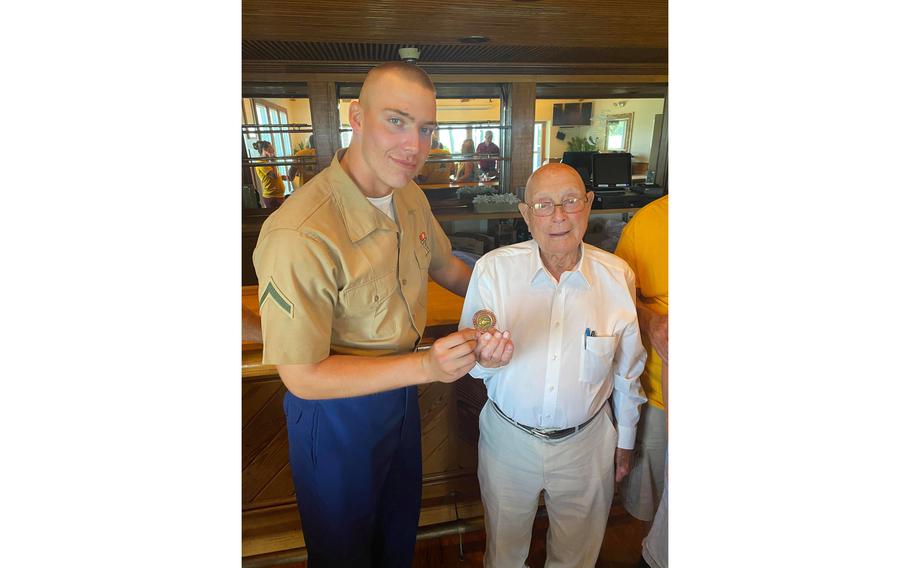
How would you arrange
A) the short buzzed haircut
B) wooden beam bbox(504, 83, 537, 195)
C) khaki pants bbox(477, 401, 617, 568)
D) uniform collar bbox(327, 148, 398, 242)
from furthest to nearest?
khaki pants bbox(477, 401, 617, 568)
wooden beam bbox(504, 83, 537, 195)
uniform collar bbox(327, 148, 398, 242)
the short buzzed haircut

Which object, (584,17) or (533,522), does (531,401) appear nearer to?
(533,522)

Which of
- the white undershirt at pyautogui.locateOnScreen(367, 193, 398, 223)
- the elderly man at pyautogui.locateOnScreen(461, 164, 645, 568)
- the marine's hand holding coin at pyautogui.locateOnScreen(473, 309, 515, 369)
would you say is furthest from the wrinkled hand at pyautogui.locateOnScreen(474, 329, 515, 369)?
the white undershirt at pyautogui.locateOnScreen(367, 193, 398, 223)

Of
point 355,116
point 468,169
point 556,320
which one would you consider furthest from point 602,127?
point 355,116

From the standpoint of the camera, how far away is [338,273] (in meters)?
0.71

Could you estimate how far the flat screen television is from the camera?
2.86 ft

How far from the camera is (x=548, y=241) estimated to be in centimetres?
80

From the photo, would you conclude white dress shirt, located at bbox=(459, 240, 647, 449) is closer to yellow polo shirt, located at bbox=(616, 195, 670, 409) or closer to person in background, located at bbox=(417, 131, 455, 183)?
yellow polo shirt, located at bbox=(616, 195, 670, 409)

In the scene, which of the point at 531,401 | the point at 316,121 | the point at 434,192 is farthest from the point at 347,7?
the point at 531,401

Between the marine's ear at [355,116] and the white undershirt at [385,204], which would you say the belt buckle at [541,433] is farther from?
the marine's ear at [355,116]

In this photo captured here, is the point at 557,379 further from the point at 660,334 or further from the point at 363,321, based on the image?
the point at 363,321

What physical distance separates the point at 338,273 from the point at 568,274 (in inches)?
17.0

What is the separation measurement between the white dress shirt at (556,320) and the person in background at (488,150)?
19 centimetres

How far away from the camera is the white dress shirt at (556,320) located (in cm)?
85

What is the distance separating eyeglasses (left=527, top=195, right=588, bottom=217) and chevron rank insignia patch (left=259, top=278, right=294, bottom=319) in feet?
1.47
